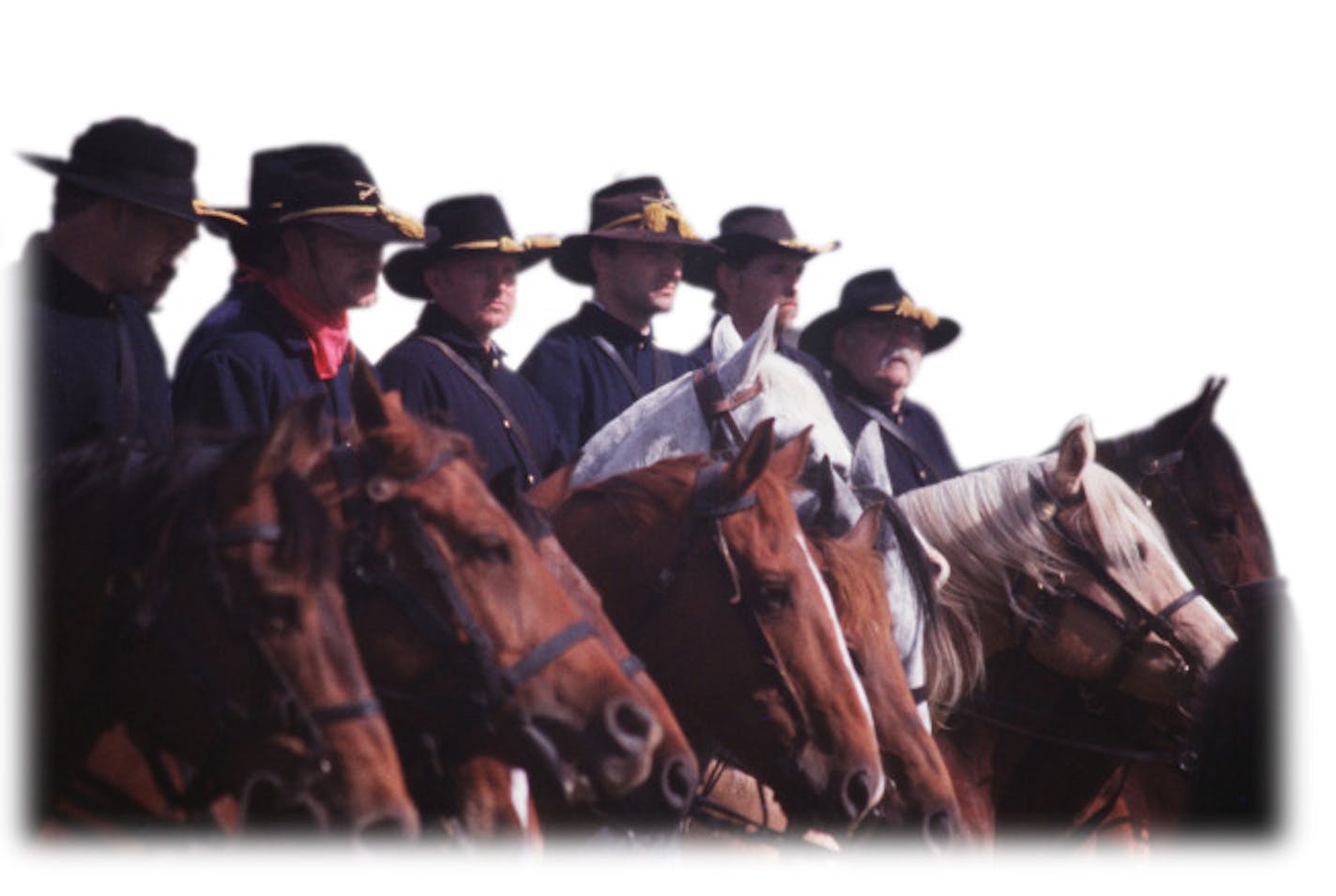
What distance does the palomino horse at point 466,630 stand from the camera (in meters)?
5.49

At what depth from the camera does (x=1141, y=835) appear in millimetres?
9492

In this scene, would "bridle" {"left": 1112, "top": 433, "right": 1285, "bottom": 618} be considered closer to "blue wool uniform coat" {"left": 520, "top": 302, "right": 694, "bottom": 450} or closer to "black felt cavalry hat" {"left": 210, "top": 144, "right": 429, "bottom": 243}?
"blue wool uniform coat" {"left": 520, "top": 302, "right": 694, "bottom": 450}

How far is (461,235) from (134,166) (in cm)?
205

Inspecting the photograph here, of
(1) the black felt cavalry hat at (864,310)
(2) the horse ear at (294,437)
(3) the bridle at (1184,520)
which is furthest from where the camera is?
(1) the black felt cavalry hat at (864,310)

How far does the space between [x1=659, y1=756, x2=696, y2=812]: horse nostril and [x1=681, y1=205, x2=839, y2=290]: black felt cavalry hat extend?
4758 millimetres

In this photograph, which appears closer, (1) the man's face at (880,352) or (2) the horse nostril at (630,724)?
(2) the horse nostril at (630,724)

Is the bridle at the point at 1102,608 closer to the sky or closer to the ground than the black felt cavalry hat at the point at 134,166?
closer to the ground

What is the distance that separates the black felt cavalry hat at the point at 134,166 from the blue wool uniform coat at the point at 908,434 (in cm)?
420

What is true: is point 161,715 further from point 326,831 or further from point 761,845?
point 761,845

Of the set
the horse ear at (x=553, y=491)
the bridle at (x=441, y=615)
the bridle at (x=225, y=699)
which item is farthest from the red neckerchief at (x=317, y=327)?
the bridle at (x=225, y=699)

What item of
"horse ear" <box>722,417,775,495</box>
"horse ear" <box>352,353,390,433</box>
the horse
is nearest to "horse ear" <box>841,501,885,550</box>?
the horse

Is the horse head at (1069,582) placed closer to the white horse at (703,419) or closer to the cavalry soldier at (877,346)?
the white horse at (703,419)

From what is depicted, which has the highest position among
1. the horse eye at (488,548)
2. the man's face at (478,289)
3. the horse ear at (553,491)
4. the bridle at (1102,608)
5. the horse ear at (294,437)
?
the man's face at (478,289)

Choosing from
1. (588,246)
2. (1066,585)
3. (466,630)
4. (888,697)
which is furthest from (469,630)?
(588,246)
